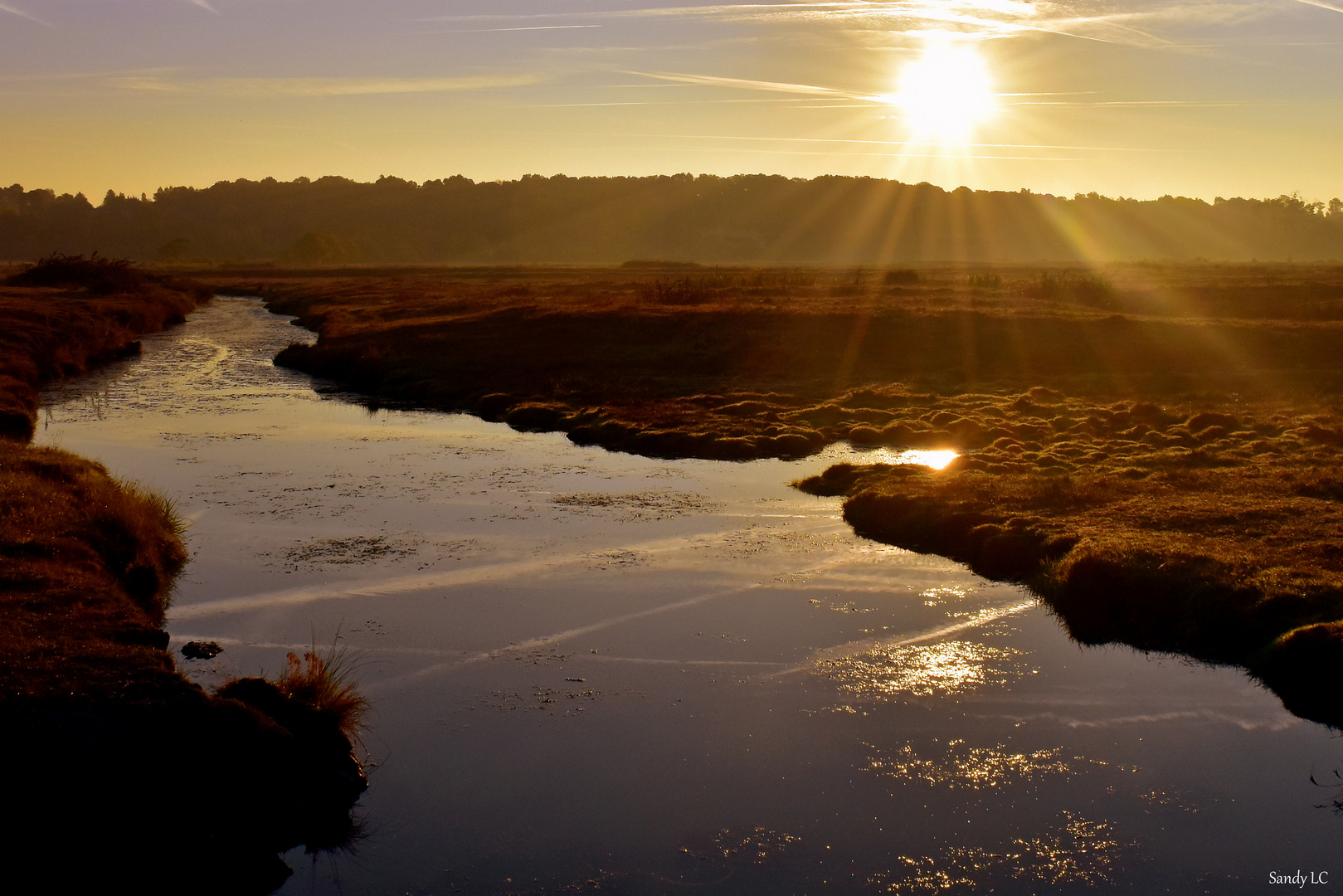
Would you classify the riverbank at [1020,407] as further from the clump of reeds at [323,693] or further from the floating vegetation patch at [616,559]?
the clump of reeds at [323,693]

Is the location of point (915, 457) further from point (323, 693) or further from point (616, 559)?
point (323, 693)

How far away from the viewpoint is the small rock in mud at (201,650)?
1316 centimetres

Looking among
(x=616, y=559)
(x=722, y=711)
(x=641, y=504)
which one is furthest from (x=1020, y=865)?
(x=641, y=504)

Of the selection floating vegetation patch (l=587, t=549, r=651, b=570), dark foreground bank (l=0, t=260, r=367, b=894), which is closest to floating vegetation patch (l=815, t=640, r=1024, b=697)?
floating vegetation patch (l=587, t=549, r=651, b=570)

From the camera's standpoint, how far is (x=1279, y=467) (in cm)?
2141

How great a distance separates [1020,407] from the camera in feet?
104

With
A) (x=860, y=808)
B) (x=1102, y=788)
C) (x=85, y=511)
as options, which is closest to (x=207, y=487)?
(x=85, y=511)

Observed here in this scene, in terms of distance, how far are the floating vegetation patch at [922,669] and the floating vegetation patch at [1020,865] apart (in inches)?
128

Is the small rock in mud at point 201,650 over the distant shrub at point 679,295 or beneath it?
beneath

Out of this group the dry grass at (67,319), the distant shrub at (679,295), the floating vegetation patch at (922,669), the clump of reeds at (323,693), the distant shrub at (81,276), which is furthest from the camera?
the distant shrub at (81,276)

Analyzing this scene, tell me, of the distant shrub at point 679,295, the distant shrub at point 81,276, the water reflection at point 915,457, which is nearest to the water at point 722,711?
the water reflection at point 915,457

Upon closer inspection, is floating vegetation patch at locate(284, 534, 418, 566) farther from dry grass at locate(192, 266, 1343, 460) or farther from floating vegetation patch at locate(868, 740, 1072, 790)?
dry grass at locate(192, 266, 1343, 460)

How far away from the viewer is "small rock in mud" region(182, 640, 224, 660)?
13156mm

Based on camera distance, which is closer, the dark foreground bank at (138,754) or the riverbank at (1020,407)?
the dark foreground bank at (138,754)
